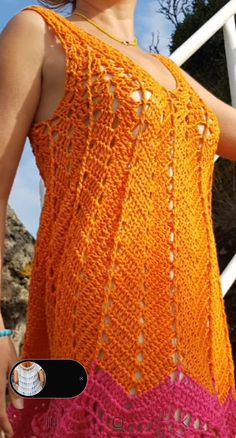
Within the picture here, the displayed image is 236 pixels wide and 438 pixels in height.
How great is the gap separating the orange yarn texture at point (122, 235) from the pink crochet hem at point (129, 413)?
0.7 inches

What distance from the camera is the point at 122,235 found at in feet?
3.34

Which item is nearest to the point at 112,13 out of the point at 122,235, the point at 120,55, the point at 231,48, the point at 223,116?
the point at 120,55

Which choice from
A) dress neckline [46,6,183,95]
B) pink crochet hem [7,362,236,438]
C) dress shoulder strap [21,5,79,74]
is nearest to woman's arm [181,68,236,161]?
dress neckline [46,6,183,95]

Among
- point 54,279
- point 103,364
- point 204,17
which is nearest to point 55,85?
point 54,279

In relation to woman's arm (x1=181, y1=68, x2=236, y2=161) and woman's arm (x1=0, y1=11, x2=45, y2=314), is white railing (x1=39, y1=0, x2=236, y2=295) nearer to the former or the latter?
woman's arm (x1=181, y1=68, x2=236, y2=161)

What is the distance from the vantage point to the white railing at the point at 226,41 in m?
1.76

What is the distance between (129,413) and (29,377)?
0.18m

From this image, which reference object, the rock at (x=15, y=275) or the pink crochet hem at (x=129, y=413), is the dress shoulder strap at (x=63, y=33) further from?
the rock at (x=15, y=275)

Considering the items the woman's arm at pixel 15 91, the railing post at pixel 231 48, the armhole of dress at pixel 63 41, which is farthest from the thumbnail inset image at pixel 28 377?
the railing post at pixel 231 48

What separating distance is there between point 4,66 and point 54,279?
0.34m

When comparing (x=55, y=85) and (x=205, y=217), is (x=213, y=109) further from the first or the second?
(x=55, y=85)

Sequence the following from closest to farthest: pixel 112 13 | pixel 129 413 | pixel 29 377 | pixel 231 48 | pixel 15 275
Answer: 1. pixel 29 377
2. pixel 129 413
3. pixel 112 13
4. pixel 15 275
5. pixel 231 48

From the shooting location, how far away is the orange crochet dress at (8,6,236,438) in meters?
0.97

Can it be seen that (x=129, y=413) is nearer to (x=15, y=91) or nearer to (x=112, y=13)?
(x=15, y=91)
